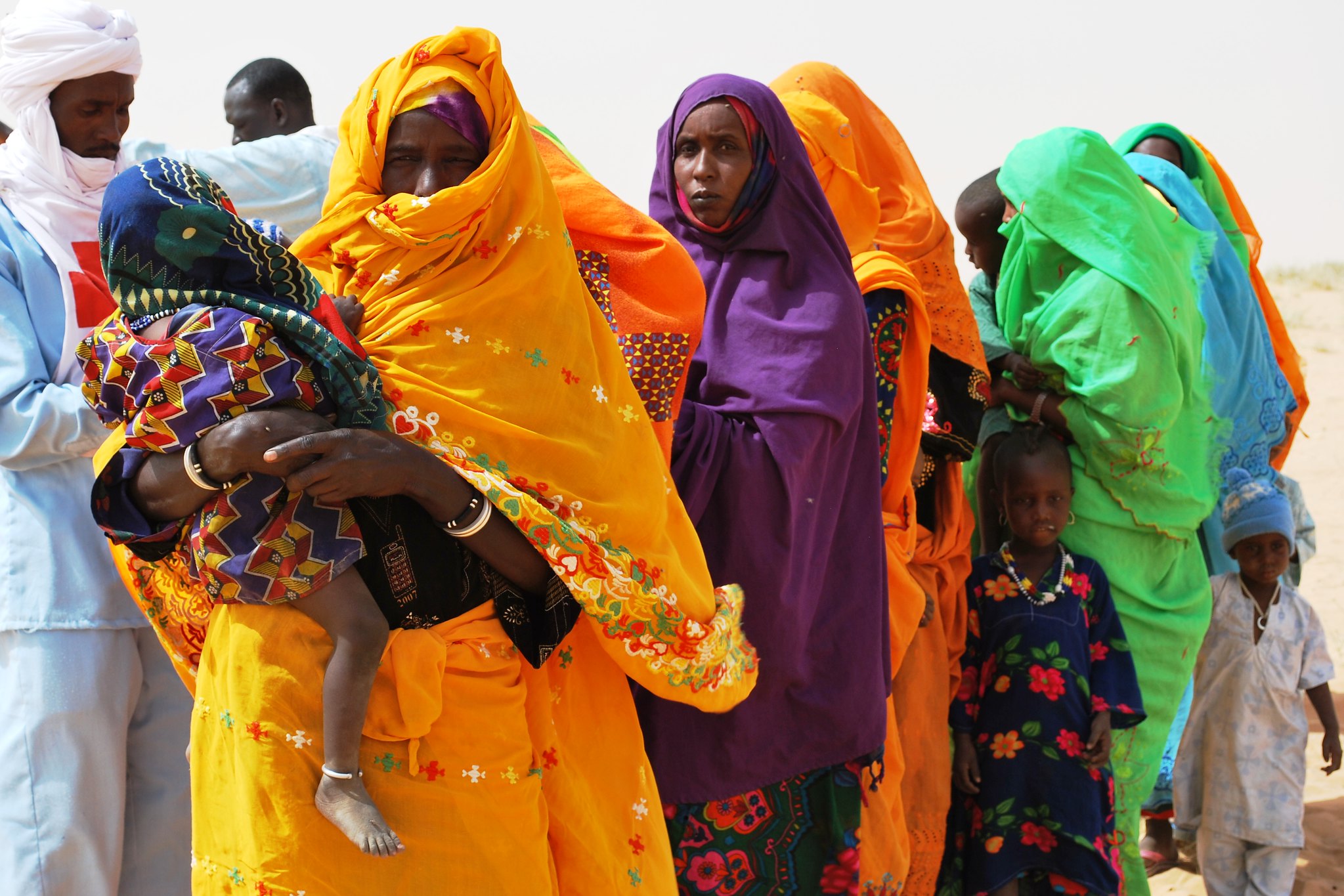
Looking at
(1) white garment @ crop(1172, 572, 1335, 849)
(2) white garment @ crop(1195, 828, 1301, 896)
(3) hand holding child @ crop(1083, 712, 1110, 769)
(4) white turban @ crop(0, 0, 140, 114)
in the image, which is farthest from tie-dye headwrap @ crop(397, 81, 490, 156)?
(2) white garment @ crop(1195, 828, 1301, 896)

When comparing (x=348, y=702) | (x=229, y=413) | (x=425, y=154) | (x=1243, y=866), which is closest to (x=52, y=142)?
(x=425, y=154)

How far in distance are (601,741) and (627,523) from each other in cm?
45

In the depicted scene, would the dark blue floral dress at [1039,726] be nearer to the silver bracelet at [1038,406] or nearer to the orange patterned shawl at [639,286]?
the silver bracelet at [1038,406]

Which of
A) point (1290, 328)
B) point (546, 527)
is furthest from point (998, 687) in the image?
point (1290, 328)

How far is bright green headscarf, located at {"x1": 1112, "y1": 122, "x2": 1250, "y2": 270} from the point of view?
5586 mm

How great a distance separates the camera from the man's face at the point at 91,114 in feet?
11.6

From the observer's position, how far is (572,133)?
28.1 m

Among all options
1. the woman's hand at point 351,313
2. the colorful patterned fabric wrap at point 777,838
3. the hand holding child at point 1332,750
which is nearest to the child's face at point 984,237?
the hand holding child at point 1332,750

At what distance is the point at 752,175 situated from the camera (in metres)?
3.52

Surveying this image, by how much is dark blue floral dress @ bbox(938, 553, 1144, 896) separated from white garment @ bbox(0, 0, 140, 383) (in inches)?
107

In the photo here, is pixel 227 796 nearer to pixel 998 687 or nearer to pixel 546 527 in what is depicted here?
pixel 546 527

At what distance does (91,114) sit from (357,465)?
1.83 m

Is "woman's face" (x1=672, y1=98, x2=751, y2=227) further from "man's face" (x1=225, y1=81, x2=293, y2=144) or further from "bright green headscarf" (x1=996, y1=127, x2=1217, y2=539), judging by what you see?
"man's face" (x1=225, y1=81, x2=293, y2=144)

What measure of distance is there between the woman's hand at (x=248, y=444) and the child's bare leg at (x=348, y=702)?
0.23m
